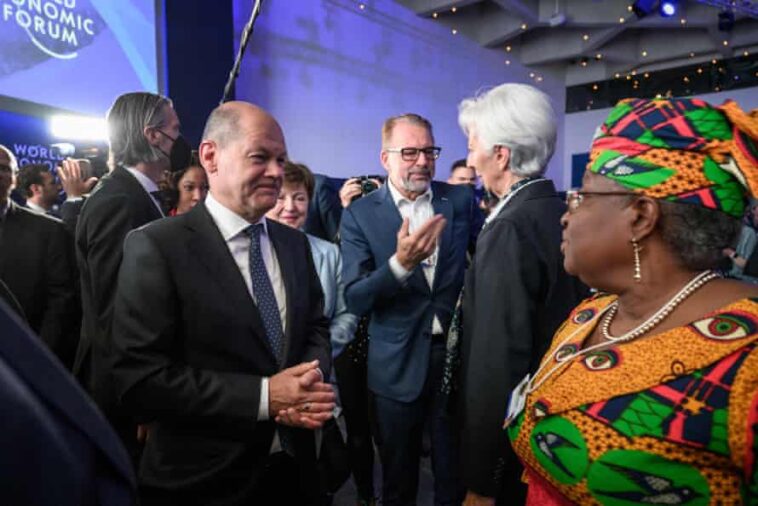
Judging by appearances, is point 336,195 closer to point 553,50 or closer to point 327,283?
point 327,283

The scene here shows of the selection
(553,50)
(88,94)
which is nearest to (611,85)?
(553,50)

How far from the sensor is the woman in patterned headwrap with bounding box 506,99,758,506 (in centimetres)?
86

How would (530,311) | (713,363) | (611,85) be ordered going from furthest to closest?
(611,85), (530,311), (713,363)

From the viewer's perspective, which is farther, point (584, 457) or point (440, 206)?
point (440, 206)

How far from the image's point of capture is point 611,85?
9961 mm

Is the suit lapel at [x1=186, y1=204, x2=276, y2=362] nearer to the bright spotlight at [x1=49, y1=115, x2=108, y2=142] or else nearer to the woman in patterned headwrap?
the woman in patterned headwrap

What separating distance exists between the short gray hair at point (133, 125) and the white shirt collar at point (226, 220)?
81cm

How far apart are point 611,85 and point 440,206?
9024mm

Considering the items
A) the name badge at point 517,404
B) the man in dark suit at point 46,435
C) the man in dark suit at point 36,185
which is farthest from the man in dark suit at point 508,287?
the man in dark suit at point 36,185

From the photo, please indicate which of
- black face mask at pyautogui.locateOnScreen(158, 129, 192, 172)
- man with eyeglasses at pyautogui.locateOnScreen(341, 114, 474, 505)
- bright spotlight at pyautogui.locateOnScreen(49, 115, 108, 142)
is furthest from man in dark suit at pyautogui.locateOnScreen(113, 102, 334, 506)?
bright spotlight at pyautogui.locateOnScreen(49, 115, 108, 142)

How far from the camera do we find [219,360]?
1.35 m

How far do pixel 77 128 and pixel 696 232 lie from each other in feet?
14.4

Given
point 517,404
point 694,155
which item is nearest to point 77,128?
point 517,404

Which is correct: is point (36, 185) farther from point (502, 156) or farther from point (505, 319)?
point (505, 319)
